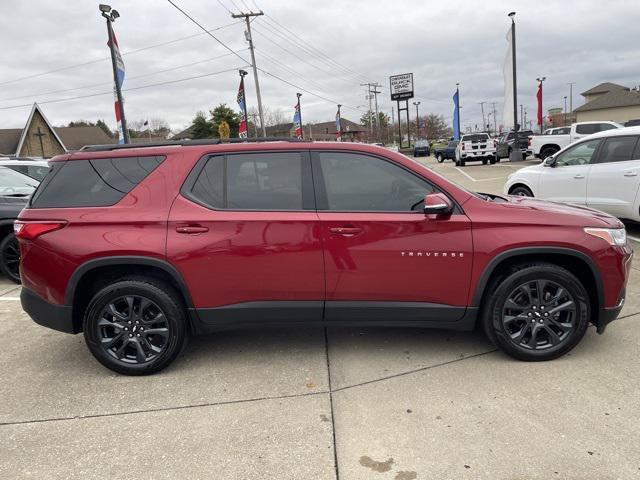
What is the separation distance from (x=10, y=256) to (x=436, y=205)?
6018 millimetres

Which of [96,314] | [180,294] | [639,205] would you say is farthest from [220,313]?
[639,205]

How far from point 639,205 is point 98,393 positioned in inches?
276

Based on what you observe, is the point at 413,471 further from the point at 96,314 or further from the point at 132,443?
the point at 96,314

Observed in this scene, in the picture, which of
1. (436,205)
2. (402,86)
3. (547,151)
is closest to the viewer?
(436,205)

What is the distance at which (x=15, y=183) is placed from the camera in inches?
288

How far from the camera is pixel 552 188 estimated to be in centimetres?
787

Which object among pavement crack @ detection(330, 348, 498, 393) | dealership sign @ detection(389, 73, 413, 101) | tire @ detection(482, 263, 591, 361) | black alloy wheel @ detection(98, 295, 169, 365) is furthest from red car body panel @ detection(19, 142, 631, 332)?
dealership sign @ detection(389, 73, 413, 101)

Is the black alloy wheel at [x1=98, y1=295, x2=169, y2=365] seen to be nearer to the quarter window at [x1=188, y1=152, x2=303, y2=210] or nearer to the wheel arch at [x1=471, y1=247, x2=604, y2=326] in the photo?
the quarter window at [x1=188, y1=152, x2=303, y2=210]

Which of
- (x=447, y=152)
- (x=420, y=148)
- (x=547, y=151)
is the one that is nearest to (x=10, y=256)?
(x=547, y=151)

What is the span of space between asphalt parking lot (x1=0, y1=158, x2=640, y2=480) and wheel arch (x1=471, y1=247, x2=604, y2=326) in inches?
19.1

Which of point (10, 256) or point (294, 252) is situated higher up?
point (294, 252)

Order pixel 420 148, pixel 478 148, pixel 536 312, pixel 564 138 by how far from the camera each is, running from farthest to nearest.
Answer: pixel 420 148 < pixel 478 148 < pixel 564 138 < pixel 536 312

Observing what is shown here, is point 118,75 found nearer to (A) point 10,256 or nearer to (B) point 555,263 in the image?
(A) point 10,256

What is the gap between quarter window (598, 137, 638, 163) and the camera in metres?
6.89
